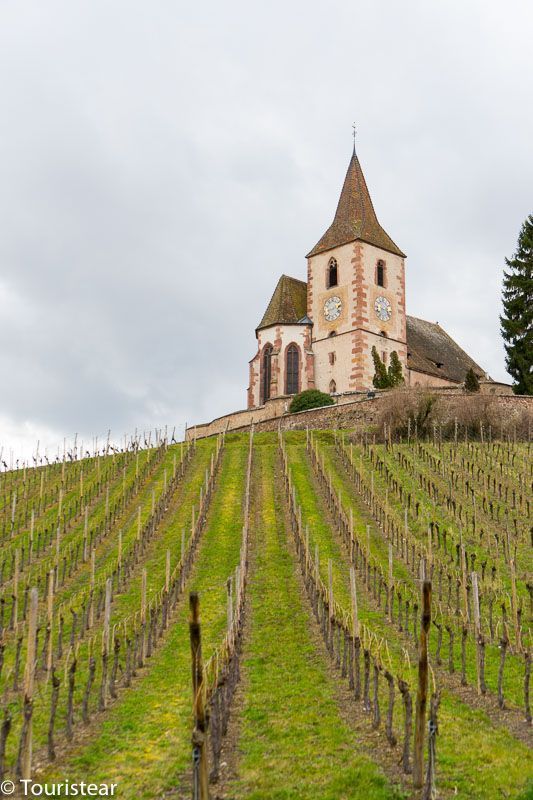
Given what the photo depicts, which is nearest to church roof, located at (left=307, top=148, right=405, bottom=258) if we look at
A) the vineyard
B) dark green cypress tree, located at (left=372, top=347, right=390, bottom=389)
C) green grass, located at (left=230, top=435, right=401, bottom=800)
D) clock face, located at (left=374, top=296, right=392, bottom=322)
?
clock face, located at (left=374, top=296, right=392, bottom=322)

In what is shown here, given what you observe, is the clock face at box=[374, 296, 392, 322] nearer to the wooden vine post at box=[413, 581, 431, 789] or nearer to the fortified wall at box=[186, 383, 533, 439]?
the fortified wall at box=[186, 383, 533, 439]

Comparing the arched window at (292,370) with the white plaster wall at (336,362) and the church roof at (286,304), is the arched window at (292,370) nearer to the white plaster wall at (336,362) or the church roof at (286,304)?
the white plaster wall at (336,362)

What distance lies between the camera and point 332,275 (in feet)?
162

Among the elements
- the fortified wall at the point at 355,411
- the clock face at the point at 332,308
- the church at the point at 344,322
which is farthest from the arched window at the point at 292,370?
the fortified wall at the point at 355,411

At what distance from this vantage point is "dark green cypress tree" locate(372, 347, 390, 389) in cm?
4256

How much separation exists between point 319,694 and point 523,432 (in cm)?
2653

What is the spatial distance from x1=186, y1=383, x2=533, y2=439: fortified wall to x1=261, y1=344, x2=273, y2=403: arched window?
357 cm

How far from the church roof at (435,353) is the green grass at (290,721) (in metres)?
32.8

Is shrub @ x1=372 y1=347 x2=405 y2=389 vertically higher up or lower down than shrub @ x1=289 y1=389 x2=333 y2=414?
higher up

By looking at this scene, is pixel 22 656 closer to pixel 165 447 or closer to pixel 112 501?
pixel 112 501

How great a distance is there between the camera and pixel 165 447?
33469 mm

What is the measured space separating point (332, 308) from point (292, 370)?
440cm

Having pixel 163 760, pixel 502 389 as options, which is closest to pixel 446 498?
pixel 163 760

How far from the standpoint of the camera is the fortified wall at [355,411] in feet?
119
